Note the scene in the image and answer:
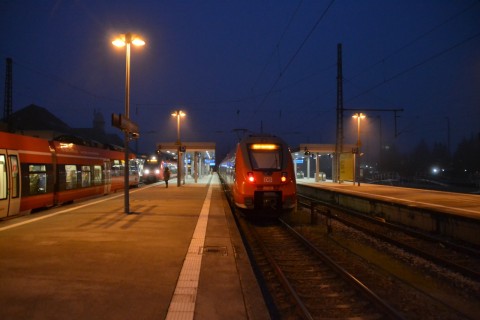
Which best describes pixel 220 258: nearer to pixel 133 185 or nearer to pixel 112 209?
pixel 112 209

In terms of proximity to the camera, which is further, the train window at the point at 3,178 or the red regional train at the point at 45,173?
the red regional train at the point at 45,173

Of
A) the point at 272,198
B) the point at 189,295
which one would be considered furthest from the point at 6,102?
the point at 189,295

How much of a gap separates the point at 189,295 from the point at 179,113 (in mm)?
29939

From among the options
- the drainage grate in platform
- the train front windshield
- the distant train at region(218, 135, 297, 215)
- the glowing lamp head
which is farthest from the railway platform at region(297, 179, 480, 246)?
the glowing lamp head

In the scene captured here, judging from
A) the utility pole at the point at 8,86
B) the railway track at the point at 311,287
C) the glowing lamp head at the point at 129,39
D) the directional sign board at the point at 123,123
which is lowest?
the railway track at the point at 311,287

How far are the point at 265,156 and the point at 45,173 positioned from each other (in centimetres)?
811

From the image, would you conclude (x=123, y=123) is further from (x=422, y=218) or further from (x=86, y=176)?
(x=422, y=218)

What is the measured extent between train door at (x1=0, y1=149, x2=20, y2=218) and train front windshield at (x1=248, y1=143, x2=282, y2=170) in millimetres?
7352

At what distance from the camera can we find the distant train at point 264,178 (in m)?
14.3

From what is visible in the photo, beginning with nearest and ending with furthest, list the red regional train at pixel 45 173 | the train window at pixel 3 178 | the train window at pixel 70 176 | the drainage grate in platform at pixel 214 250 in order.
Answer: the drainage grate in platform at pixel 214 250, the train window at pixel 3 178, the red regional train at pixel 45 173, the train window at pixel 70 176

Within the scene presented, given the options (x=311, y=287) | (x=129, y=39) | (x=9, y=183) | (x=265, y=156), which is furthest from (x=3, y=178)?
(x=311, y=287)

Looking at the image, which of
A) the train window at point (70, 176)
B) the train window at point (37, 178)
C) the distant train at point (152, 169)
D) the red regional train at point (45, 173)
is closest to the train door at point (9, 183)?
the red regional train at point (45, 173)

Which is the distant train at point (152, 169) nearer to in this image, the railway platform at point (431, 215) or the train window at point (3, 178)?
the railway platform at point (431, 215)

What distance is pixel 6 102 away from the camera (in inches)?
1209
